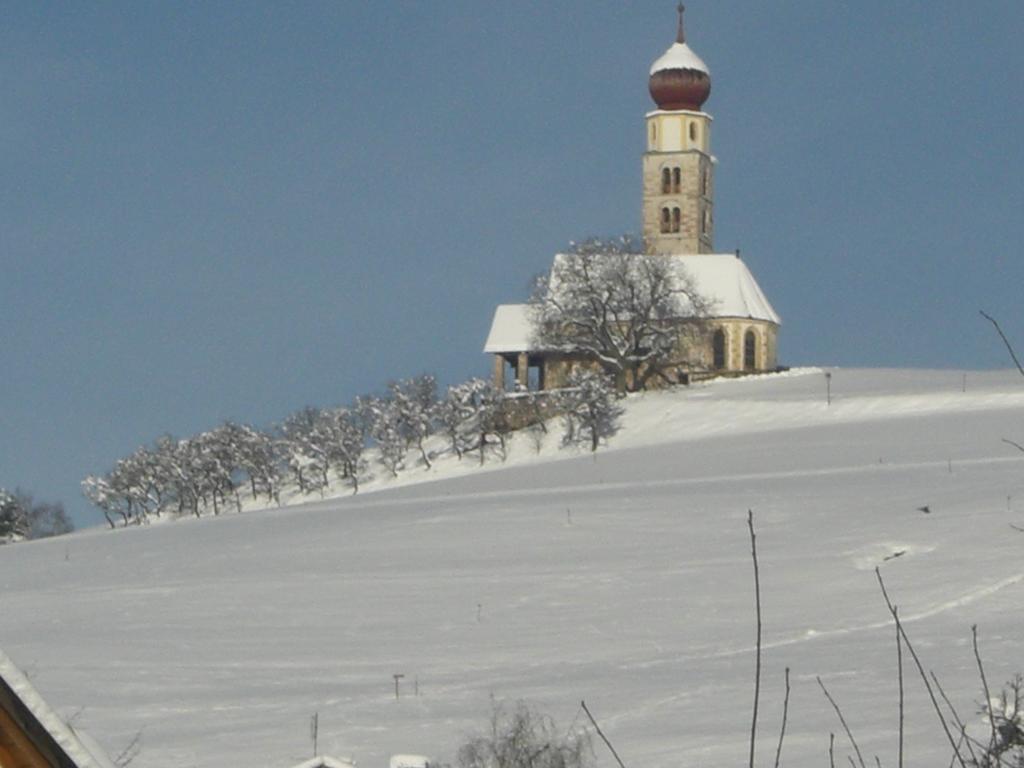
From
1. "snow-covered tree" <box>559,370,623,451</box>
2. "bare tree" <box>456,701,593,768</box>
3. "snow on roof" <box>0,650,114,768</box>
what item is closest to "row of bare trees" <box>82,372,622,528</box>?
"snow-covered tree" <box>559,370,623,451</box>

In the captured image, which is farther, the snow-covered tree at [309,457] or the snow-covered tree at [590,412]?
the snow-covered tree at [309,457]

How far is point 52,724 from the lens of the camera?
2836mm

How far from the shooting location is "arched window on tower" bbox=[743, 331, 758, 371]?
8194 centimetres

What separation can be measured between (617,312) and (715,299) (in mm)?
8550

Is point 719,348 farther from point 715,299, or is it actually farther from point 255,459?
point 255,459

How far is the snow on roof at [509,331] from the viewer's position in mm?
79875

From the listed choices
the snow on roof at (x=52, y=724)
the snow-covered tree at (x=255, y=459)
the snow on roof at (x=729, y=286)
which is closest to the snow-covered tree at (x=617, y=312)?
the snow on roof at (x=729, y=286)

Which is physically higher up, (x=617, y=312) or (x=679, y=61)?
(x=679, y=61)

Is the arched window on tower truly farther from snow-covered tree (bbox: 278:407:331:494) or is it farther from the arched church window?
snow-covered tree (bbox: 278:407:331:494)

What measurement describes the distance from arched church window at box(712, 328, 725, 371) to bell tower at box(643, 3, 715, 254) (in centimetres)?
857

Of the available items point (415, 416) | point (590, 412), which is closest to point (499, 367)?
point (415, 416)

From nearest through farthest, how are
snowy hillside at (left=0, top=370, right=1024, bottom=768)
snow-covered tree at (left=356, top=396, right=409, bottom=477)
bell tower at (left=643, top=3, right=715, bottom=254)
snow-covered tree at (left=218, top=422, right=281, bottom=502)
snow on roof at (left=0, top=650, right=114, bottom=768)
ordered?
1. snow on roof at (left=0, top=650, right=114, bottom=768)
2. snowy hillside at (left=0, top=370, right=1024, bottom=768)
3. snow-covered tree at (left=356, top=396, right=409, bottom=477)
4. snow-covered tree at (left=218, top=422, right=281, bottom=502)
5. bell tower at (left=643, top=3, right=715, bottom=254)

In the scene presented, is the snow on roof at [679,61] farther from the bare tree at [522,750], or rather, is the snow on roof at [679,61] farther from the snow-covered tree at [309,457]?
the bare tree at [522,750]

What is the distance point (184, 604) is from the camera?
31.1 m
